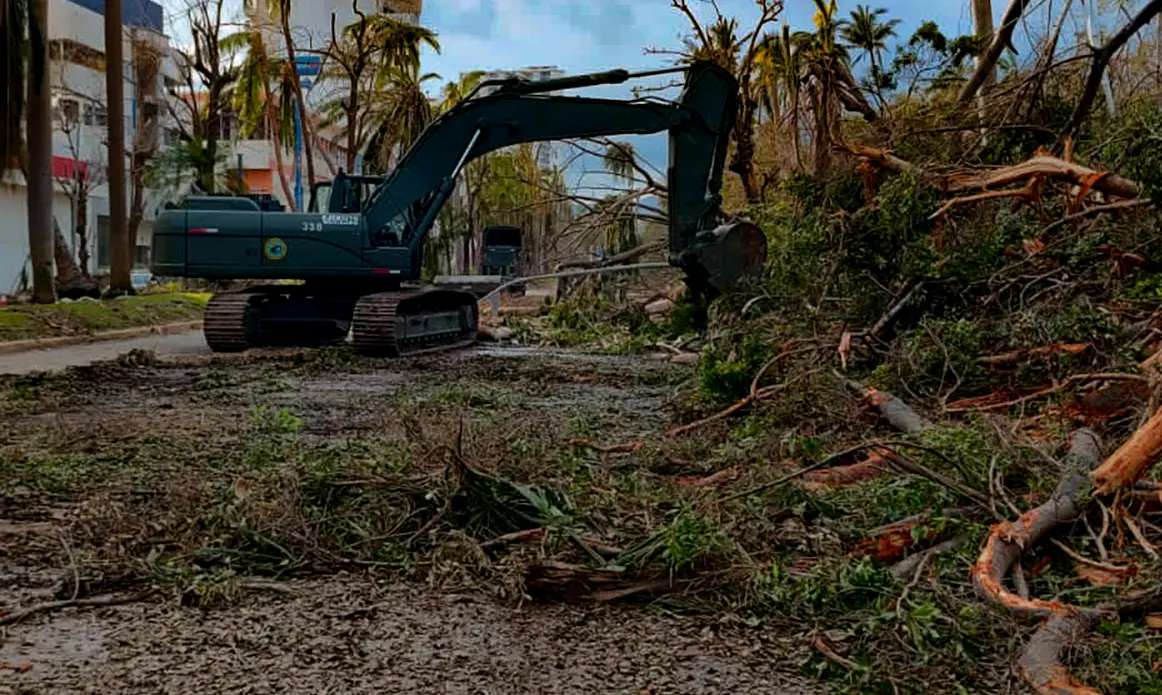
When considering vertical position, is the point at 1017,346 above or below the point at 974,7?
below

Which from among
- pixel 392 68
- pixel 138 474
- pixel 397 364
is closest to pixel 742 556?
pixel 138 474

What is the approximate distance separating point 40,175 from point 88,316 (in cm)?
288

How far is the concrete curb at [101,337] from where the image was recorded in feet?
52.6

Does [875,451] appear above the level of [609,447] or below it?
above

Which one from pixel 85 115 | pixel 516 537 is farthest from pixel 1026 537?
pixel 85 115

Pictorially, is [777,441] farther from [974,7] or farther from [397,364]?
[974,7]

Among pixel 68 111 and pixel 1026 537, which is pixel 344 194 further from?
pixel 68 111

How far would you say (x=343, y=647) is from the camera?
12.9ft

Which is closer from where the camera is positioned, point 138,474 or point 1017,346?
point 138,474

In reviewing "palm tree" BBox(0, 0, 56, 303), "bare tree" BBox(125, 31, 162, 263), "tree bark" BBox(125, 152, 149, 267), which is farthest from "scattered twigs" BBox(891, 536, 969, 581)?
"bare tree" BBox(125, 31, 162, 263)

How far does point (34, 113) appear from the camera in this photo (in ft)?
65.1

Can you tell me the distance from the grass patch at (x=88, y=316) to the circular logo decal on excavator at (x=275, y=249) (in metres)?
4.12

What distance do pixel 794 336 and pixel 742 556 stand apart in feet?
18.1

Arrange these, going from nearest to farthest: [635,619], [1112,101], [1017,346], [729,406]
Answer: [635,619], [1017,346], [729,406], [1112,101]
